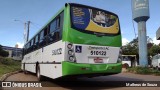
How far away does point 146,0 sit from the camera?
36.4 metres

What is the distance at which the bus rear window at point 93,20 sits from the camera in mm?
9891

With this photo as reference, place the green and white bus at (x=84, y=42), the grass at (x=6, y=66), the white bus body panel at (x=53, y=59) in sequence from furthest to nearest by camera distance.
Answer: the grass at (x=6, y=66)
the white bus body panel at (x=53, y=59)
the green and white bus at (x=84, y=42)

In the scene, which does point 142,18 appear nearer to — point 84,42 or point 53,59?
point 53,59

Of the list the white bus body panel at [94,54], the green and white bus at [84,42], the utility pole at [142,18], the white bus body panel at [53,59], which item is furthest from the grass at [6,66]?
the utility pole at [142,18]

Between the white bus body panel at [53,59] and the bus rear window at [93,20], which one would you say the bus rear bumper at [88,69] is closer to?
the white bus body panel at [53,59]

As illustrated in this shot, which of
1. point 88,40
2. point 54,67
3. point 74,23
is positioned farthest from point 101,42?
point 54,67

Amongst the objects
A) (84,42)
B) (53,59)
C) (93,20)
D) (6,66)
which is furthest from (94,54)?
(6,66)

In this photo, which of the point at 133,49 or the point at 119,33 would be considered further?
the point at 133,49

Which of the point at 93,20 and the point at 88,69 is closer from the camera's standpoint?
the point at 88,69

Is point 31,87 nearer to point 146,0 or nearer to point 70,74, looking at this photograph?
point 70,74

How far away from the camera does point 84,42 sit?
985 centimetres

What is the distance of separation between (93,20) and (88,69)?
2.05 m

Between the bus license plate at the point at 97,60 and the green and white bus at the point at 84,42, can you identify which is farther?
the bus license plate at the point at 97,60

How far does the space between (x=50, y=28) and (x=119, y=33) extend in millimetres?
3345
